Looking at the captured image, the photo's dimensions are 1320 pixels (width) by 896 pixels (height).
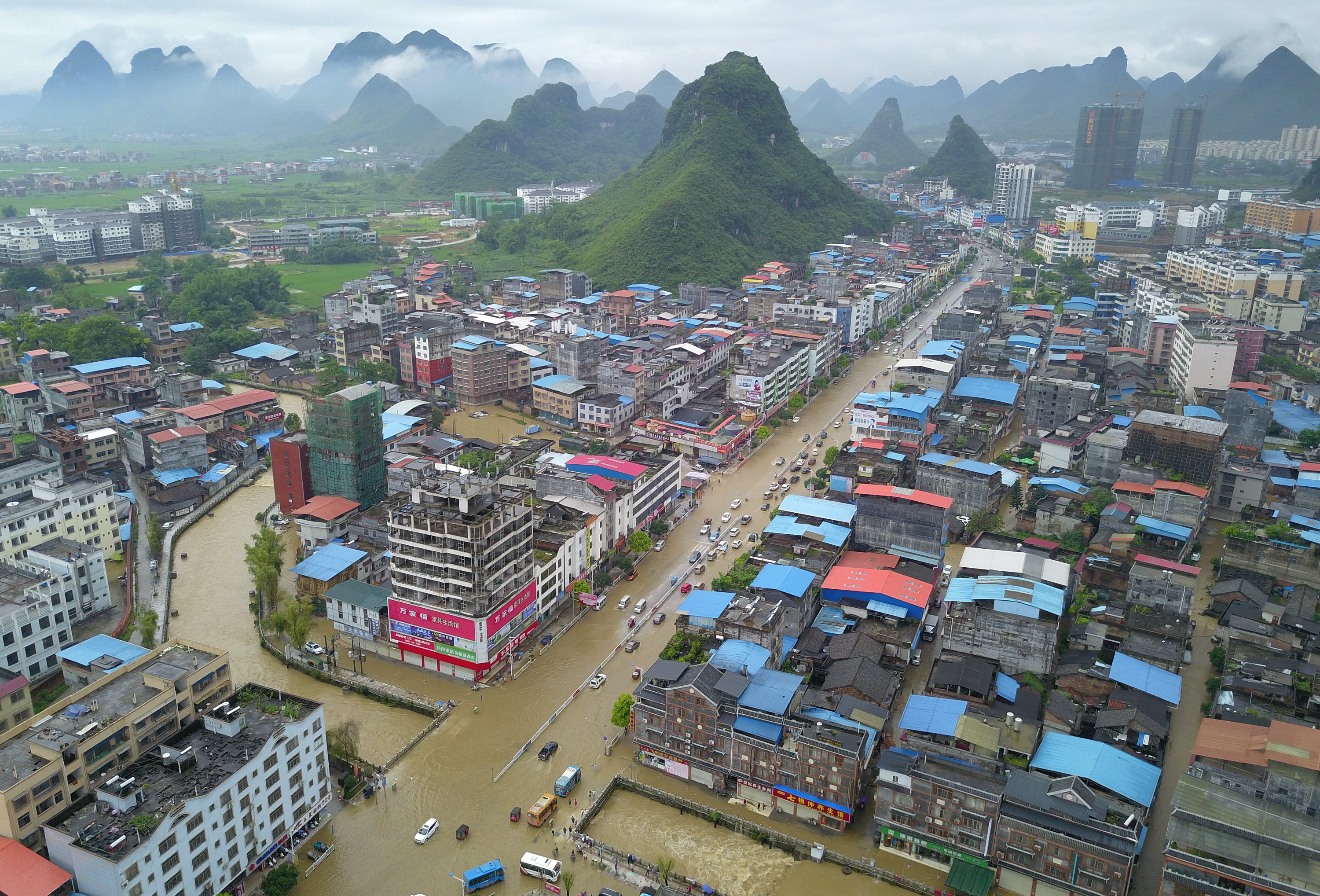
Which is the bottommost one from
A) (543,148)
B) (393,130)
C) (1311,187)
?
(1311,187)

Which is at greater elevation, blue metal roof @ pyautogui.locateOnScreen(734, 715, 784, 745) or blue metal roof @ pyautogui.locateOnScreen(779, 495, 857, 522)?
blue metal roof @ pyautogui.locateOnScreen(779, 495, 857, 522)

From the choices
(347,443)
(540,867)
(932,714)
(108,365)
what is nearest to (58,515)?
(347,443)

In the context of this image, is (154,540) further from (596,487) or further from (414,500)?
(596,487)

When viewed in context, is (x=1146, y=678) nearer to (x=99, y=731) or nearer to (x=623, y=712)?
(x=623, y=712)

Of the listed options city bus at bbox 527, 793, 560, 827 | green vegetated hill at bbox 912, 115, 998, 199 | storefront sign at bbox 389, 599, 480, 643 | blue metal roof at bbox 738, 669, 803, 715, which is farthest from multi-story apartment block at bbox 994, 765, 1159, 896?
green vegetated hill at bbox 912, 115, 998, 199

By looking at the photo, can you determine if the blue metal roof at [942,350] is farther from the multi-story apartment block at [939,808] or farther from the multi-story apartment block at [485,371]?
the multi-story apartment block at [939,808]

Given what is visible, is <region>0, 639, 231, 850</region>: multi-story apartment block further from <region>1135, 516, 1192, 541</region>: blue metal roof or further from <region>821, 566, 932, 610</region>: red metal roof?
<region>1135, 516, 1192, 541</region>: blue metal roof
